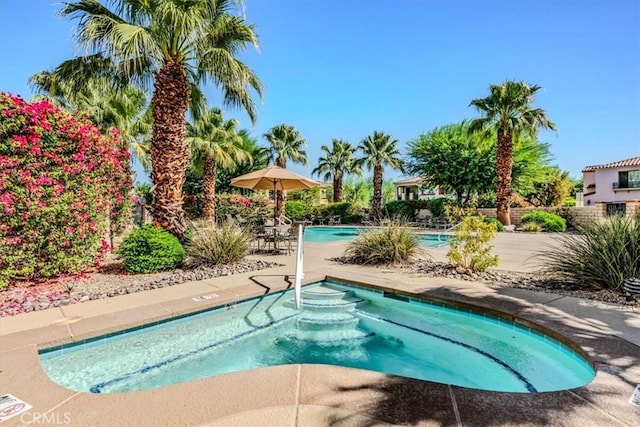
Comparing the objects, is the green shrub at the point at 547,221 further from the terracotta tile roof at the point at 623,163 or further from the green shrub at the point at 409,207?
the terracotta tile roof at the point at 623,163

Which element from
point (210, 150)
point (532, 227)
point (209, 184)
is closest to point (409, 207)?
point (532, 227)

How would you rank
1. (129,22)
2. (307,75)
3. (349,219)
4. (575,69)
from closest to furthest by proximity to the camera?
(129,22) → (575,69) → (307,75) → (349,219)

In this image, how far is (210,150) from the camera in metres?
18.4

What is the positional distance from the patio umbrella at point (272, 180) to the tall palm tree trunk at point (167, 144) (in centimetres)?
276

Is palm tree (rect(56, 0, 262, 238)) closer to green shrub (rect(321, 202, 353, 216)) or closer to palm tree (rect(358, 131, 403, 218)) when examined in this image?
palm tree (rect(358, 131, 403, 218))

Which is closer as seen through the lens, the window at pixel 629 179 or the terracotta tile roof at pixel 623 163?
the terracotta tile roof at pixel 623 163

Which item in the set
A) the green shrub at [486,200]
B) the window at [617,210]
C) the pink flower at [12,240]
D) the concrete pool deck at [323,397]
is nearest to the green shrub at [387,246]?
the window at [617,210]

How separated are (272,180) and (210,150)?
8371 millimetres

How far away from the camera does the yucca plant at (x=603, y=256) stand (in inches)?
211

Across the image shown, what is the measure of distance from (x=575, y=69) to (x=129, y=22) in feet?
51.3

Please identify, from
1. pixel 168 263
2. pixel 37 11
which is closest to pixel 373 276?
pixel 168 263

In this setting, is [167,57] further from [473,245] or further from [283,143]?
[283,143]

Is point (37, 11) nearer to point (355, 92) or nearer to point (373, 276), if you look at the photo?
point (373, 276)

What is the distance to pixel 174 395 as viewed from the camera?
8.41 ft
